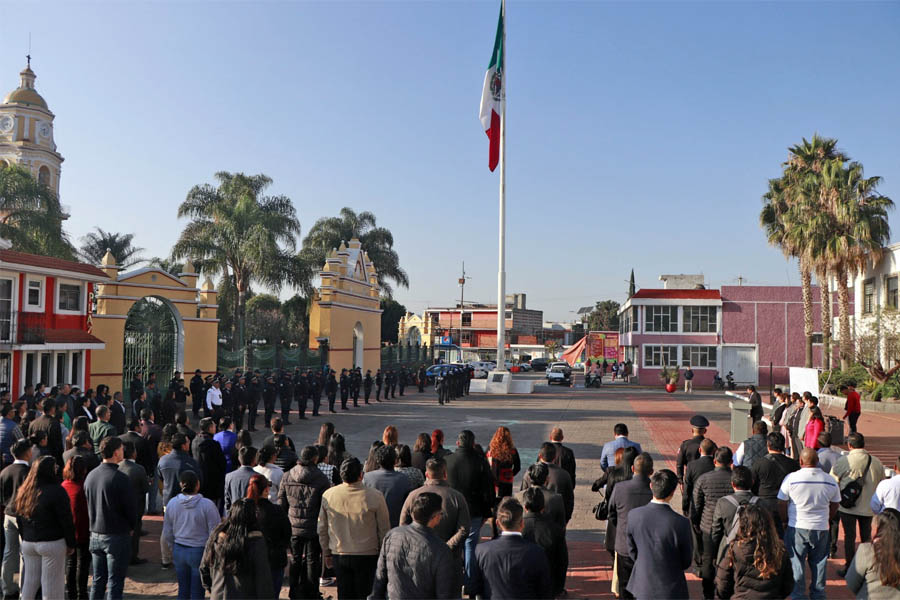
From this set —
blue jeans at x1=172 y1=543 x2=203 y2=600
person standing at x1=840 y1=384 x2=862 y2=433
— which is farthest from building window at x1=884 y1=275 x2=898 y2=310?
blue jeans at x1=172 y1=543 x2=203 y2=600

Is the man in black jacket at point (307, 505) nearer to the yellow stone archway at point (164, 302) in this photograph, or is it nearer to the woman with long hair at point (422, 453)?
the woman with long hair at point (422, 453)

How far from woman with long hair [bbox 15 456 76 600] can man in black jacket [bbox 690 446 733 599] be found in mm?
5438

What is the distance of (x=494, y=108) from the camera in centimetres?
3288

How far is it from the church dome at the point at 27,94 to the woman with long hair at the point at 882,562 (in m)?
49.6

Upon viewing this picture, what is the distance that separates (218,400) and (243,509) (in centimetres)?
1290

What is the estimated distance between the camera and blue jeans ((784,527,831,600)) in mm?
6043

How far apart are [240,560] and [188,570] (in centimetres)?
162

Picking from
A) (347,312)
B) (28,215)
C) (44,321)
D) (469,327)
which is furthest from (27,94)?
(469,327)

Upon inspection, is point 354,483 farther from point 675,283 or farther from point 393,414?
point 675,283

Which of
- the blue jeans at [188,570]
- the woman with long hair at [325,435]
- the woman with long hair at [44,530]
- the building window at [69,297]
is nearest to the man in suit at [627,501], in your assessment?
the woman with long hair at [325,435]

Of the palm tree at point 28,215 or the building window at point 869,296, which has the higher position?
the palm tree at point 28,215

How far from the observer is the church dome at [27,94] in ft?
140

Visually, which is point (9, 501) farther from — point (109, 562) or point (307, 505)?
point (307, 505)

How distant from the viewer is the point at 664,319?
44.5 meters
